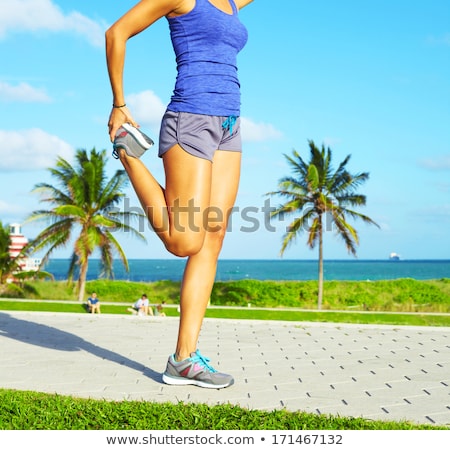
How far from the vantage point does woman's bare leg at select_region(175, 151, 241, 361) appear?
4.18 m

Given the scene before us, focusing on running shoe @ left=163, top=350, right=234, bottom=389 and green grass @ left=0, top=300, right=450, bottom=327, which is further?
green grass @ left=0, top=300, right=450, bottom=327

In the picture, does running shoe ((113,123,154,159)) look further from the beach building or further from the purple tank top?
the beach building

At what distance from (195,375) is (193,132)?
1.67 m

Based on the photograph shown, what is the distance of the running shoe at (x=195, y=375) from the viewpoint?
13.8 feet

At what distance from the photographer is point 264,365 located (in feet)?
17.2

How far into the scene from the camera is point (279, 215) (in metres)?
22.4

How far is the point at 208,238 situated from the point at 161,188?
507mm

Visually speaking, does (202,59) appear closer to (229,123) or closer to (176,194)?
(229,123)

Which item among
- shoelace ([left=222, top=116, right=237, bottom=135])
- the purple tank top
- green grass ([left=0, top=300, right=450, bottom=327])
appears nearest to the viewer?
the purple tank top

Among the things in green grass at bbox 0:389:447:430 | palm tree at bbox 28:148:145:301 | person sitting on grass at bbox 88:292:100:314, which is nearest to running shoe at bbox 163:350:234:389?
green grass at bbox 0:389:447:430

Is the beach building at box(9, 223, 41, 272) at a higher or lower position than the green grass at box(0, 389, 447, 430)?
higher

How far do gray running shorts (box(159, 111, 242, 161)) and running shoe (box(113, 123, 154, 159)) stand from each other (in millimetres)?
167

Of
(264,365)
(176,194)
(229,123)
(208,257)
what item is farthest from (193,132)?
(264,365)

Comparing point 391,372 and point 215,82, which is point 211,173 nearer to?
point 215,82
